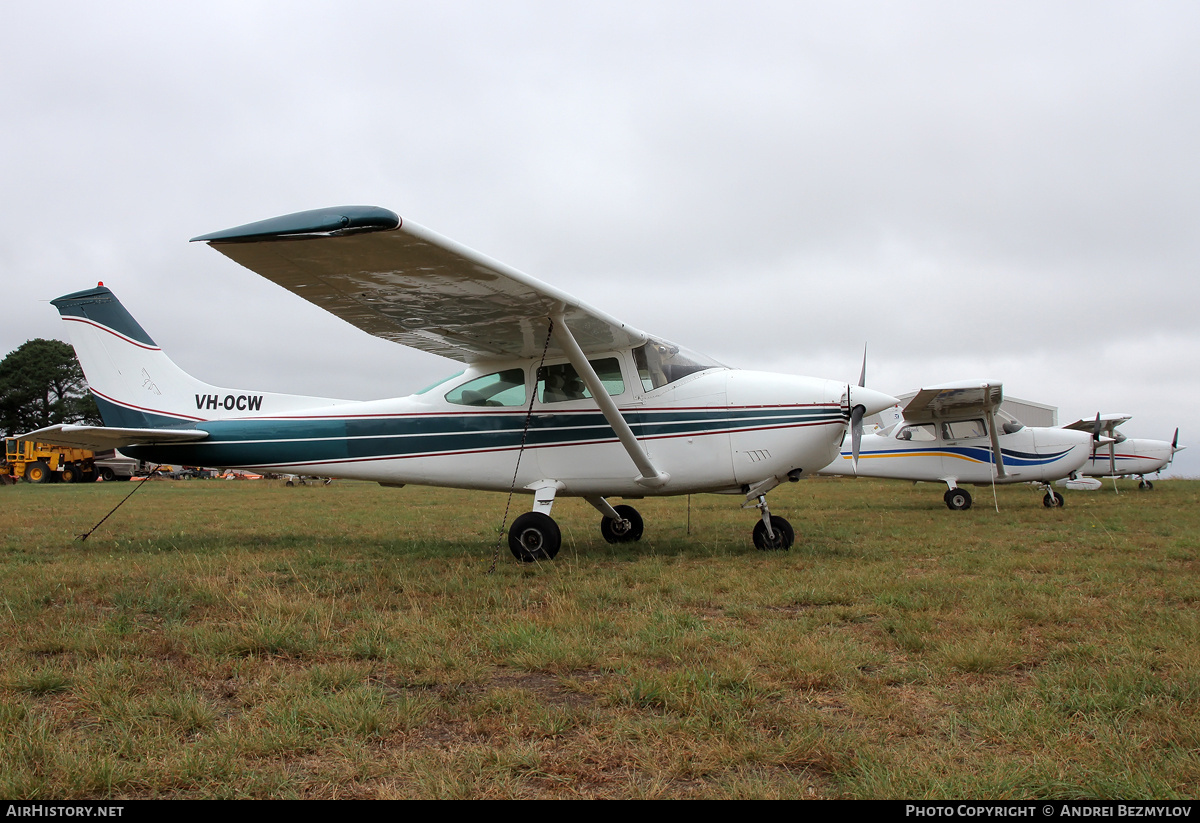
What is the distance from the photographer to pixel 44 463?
35438 millimetres

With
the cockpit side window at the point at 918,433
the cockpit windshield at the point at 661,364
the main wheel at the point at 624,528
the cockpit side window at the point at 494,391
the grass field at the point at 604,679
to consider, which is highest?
the cockpit windshield at the point at 661,364

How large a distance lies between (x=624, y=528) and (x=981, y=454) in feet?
35.6

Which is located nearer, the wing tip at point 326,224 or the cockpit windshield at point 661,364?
the wing tip at point 326,224

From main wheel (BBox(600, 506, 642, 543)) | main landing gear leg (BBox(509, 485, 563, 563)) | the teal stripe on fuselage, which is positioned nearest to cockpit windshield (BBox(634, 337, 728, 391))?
the teal stripe on fuselage

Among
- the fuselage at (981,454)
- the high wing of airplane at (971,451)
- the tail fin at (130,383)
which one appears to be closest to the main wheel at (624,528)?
the tail fin at (130,383)

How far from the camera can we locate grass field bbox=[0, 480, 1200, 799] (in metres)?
2.20

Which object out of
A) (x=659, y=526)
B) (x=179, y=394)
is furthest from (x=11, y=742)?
(x=659, y=526)

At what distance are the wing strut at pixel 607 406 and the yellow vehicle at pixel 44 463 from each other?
3841 cm

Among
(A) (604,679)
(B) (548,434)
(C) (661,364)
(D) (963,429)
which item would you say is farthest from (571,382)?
(D) (963,429)

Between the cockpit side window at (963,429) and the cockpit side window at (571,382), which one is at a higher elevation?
the cockpit side window at (571,382)

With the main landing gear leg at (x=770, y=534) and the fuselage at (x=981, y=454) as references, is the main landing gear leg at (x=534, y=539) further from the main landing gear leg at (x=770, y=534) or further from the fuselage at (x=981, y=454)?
the fuselage at (x=981, y=454)

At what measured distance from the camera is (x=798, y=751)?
7.72 ft

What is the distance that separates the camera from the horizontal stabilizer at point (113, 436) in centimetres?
766

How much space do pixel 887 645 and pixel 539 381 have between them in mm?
4951
